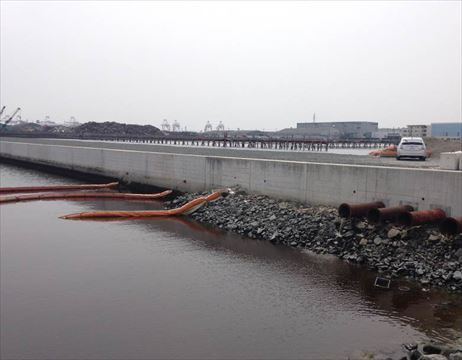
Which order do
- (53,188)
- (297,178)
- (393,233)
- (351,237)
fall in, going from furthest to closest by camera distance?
(53,188), (297,178), (351,237), (393,233)

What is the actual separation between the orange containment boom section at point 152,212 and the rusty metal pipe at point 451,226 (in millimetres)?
12232

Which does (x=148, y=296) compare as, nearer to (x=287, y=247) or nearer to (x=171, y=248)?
(x=171, y=248)

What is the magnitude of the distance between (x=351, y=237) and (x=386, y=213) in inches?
57.5

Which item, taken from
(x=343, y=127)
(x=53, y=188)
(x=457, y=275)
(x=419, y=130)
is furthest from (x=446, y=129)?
(x=457, y=275)

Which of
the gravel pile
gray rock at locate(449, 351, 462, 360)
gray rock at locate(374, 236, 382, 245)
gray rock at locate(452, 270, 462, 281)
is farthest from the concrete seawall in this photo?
gray rock at locate(449, 351, 462, 360)

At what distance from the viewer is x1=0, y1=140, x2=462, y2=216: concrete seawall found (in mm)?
15391

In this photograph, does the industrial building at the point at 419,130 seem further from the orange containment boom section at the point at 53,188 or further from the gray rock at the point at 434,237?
the gray rock at the point at 434,237

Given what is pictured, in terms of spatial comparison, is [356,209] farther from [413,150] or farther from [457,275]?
[413,150]

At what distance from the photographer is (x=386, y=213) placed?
1541 centimetres

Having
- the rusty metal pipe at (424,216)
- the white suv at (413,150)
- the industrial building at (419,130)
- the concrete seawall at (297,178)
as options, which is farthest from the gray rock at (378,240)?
the industrial building at (419,130)

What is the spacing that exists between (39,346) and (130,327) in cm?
191

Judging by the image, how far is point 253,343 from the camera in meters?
9.84

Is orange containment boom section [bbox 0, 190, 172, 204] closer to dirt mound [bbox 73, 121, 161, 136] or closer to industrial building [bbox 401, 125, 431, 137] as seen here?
dirt mound [bbox 73, 121, 161, 136]

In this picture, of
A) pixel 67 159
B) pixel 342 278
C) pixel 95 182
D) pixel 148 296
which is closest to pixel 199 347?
pixel 148 296
